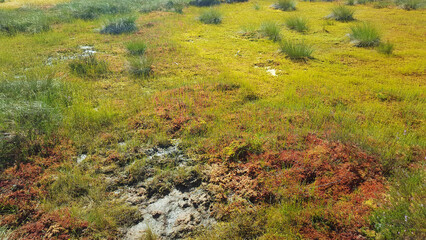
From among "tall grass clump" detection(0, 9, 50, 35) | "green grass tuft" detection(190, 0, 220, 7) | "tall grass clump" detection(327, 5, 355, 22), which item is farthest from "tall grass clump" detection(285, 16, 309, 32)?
"tall grass clump" detection(0, 9, 50, 35)

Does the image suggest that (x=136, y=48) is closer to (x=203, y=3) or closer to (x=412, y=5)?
(x=203, y=3)

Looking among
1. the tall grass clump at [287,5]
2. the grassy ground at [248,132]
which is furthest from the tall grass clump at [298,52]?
the tall grass clump at [287,5]

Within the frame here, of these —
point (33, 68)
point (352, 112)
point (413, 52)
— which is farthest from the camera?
point (413, 52)

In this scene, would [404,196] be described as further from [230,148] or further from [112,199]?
[112,199]

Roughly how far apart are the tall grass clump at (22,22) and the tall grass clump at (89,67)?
14.8 feet

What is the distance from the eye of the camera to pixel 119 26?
407 inches

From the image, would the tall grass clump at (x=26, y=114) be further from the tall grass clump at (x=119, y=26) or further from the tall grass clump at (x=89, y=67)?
the tall grass clump at (x=119, y=26)

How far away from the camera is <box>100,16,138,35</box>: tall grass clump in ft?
33.6

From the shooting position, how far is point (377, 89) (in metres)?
5.59

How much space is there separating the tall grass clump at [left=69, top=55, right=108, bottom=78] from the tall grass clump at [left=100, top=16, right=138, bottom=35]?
140 inches

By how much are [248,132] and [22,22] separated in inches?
417

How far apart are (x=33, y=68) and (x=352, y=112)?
7.41 metres

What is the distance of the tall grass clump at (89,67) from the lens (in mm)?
6601

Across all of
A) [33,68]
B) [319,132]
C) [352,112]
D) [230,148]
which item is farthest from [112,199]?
[33,68]
